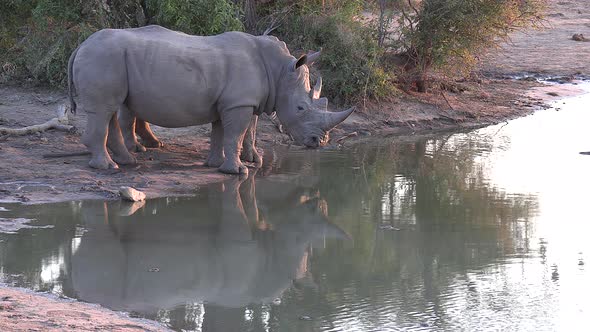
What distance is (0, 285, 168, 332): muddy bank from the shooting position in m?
6.03

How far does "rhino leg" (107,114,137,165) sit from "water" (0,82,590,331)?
3.81 feet

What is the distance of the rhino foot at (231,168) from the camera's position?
450 inches

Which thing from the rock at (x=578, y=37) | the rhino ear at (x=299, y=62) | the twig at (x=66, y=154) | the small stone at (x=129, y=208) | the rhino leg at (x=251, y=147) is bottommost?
the small stone at (x=129, y=208)

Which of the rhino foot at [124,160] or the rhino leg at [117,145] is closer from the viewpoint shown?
the rhino leg at [117,145]

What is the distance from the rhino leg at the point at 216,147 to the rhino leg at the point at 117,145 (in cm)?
92

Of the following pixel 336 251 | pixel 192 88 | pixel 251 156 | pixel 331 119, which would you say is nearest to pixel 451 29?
pixel 251 156

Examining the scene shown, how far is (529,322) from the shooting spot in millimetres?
6746

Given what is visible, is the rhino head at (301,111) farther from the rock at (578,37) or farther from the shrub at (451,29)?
the rock at (578,37)

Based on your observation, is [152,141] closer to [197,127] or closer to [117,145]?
[117,145]

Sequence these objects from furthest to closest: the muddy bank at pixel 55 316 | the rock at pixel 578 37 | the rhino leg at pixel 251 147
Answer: the rock at pixel 578 37
the rhino leg at pixel 251 147
the muddy bank at pixel 55 316

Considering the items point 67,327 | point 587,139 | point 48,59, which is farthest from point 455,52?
point 67,327

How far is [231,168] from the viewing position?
11422 millimetres

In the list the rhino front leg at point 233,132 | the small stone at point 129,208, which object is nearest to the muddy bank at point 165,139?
the rhino front leg at point 233,132

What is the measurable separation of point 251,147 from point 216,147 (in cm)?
59
